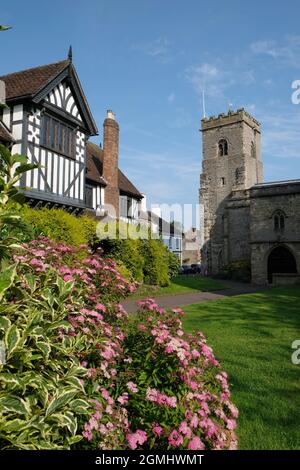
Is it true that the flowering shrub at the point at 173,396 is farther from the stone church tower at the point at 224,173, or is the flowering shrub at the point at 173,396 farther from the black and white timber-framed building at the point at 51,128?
the stone church tower at the point at 224,173

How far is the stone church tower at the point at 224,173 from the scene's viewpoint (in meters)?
36.5

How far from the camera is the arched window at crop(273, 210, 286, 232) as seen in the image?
28344 mm

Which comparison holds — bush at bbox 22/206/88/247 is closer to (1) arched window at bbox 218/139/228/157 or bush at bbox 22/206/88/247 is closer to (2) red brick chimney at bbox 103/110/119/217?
(2) red brick chimney at bbox 103/110/119/217

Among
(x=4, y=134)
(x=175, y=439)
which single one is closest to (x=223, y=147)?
(x=4, y=134)

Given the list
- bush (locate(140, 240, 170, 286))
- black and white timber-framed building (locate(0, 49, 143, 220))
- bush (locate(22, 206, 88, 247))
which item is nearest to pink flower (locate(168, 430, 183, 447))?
bush (locate(22, 206, 88, 247))

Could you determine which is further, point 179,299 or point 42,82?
point 179,299

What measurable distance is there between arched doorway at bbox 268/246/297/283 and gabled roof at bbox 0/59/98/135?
1928cm

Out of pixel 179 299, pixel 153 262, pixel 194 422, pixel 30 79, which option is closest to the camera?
pixel 194 422

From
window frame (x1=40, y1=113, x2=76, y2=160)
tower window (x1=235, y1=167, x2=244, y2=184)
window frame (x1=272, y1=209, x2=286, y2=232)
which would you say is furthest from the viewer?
tower window (x1=235, y1=167, x2=244, y2=184)

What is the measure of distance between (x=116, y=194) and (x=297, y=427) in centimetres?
1807

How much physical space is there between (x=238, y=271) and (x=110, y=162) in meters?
16.6

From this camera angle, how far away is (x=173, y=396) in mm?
→ 3076

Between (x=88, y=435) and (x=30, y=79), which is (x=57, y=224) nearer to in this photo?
(x=30, y=79)
